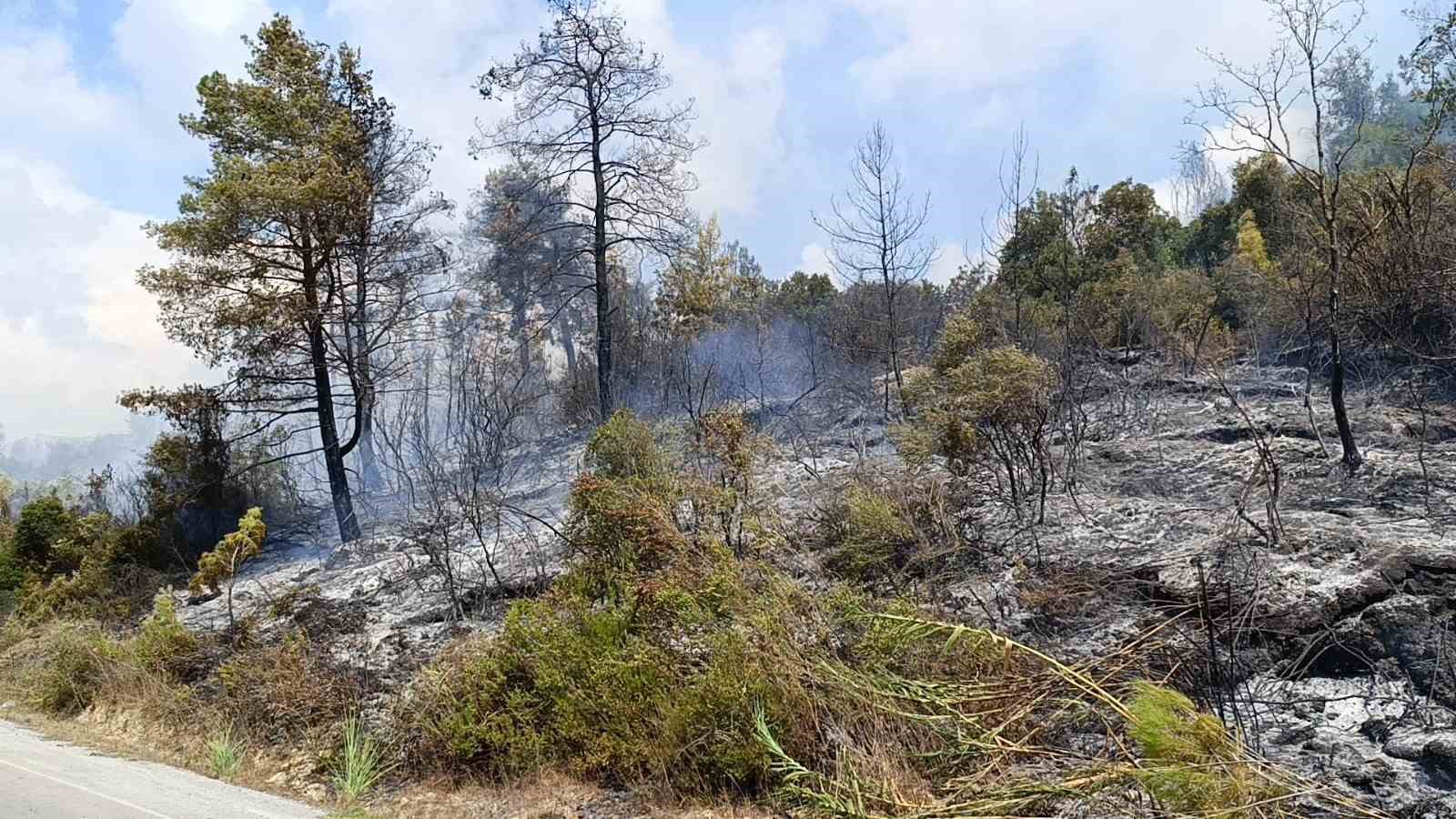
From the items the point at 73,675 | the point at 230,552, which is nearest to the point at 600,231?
the point at 230,552

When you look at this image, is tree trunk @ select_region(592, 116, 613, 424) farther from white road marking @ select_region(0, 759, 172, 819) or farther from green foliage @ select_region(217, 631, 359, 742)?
white road marking @ select_region(0, 759, 172, 819)

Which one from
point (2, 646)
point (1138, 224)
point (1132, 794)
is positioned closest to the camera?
point (1132, 794)

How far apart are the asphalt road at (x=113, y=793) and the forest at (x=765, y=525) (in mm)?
600

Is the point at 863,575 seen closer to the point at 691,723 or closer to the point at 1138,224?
the point at 691,723

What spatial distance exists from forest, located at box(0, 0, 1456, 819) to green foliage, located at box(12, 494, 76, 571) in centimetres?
5

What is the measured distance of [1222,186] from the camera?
147 ft

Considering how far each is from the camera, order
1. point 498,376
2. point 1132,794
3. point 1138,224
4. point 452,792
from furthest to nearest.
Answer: point 1138,224 → point 498,376 → point 452,792 → point 1132,794

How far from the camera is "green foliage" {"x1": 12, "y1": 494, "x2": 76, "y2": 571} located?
17.4 meters

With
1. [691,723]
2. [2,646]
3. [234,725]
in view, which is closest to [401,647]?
[234,725]

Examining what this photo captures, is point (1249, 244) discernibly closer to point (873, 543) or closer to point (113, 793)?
point (873, 543)

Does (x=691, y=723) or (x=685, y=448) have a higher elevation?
(x=685, y=448)

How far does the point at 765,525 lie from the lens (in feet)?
33.2

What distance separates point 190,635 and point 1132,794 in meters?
10.7

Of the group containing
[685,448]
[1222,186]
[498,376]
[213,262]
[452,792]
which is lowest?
[452,792]
